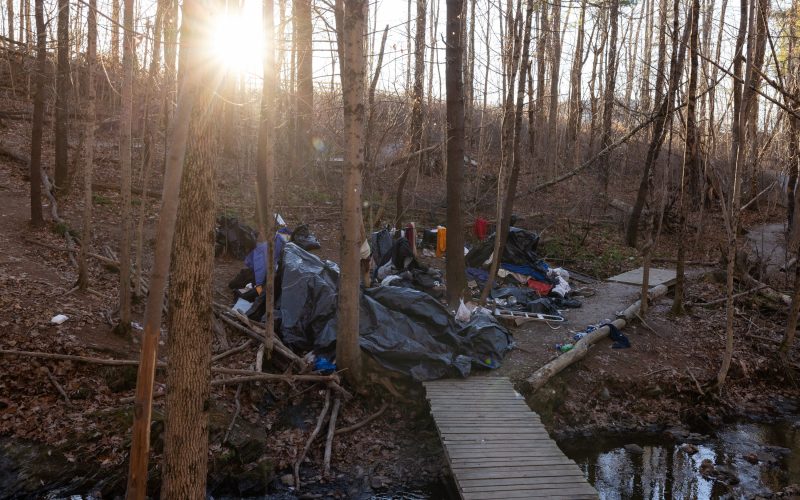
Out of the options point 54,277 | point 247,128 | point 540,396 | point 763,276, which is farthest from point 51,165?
point 763,276

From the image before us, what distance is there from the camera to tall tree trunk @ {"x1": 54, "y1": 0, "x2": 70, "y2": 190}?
9.12 metres

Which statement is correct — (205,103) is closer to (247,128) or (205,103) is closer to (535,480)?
(535,480)

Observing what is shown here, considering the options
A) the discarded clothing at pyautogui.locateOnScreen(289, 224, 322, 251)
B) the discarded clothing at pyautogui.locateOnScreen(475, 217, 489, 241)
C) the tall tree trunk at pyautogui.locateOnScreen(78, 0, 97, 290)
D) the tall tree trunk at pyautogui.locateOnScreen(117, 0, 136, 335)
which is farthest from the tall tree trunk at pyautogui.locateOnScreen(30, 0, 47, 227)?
the discarded clothing at pyautogui.locateOnScreen(475, 217, 489, 241)

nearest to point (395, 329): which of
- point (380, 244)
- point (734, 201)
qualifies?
point (380, 244)

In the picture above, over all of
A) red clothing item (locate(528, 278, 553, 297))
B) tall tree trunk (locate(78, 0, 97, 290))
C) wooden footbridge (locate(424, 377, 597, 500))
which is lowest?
wooden footbridge (locate(424, 377, 597, 500))

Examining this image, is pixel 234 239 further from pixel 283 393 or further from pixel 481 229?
pixel 481 229

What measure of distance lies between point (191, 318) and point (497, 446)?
3281mm

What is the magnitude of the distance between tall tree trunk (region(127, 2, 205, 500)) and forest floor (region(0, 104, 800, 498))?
2.61m

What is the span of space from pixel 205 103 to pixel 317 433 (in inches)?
158

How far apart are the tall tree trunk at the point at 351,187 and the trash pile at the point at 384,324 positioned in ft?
1.13

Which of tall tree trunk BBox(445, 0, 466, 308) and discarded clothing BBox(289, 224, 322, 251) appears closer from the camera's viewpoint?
tall tree trunk BBox(445, 0, 466, 308)

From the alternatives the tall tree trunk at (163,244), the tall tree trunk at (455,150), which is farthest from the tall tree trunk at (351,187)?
the tall tree trunk at (163,244)

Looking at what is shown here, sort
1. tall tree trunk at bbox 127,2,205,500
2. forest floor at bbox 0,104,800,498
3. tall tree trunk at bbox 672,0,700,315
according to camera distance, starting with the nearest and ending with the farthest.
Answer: tall tree trunk at bbox 127,2,205,500 < forest floor at bbox 0,104,800,498 < tall tree trunk at bbox 672,0,700,315

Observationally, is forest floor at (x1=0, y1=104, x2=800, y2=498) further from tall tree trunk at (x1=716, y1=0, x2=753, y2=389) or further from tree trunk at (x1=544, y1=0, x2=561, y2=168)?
tree trunk at (x1=544, y1=0, x2=561, y2=168)
